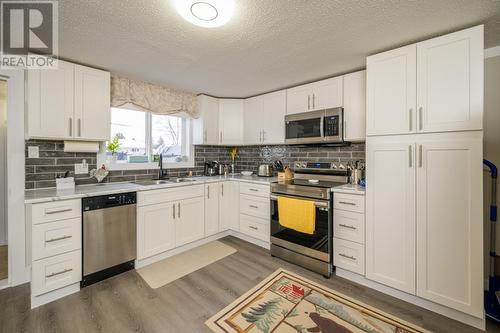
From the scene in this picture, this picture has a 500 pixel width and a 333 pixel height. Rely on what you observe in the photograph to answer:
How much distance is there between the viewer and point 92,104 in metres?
2.38

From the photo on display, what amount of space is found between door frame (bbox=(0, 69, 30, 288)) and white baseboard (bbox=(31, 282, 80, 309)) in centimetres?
60

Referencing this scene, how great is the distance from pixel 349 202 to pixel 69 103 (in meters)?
3.08

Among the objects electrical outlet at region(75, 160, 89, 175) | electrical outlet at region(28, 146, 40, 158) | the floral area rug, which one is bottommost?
the floral area rug

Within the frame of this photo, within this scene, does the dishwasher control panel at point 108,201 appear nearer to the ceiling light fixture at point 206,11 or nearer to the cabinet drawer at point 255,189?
the cabinet drawer at point 255,189

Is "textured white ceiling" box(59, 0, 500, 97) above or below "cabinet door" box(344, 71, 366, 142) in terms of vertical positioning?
above

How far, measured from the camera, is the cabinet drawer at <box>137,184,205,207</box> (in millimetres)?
2426

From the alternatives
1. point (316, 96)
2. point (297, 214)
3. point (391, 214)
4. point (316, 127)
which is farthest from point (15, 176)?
point (391, 214)

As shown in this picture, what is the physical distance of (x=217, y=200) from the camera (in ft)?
10.5

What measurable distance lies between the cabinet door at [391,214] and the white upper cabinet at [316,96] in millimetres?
860

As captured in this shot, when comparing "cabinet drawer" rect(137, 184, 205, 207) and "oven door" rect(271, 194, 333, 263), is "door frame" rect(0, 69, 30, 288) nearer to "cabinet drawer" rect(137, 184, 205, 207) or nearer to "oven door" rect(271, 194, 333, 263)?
"cabinet drawer" rect(137, 184, 205, 207)

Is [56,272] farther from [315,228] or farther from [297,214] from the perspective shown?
[315,228]

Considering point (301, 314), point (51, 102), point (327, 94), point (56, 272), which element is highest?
point (327, 94)

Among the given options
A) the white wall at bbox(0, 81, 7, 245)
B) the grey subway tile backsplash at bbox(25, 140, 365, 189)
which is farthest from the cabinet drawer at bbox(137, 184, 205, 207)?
the white wall at bbox(0, 81, 7, 245)

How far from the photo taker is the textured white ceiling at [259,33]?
1.45 meters
